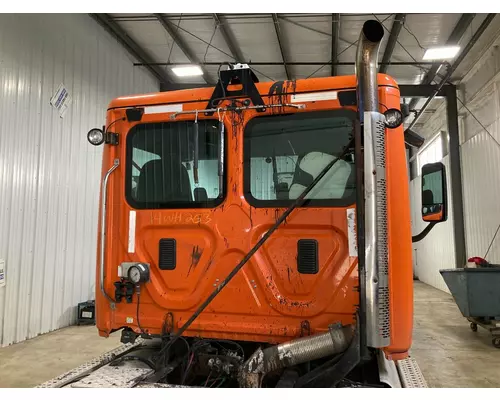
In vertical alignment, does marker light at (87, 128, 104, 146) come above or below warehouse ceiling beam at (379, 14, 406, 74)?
below

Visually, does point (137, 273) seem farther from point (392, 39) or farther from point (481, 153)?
point (481, 153)

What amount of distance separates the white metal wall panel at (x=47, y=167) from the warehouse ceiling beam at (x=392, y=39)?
5158mm

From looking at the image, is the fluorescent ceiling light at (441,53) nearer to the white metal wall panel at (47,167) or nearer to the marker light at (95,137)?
the white metal wall panel at (47,167)

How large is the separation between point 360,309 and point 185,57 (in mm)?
7235

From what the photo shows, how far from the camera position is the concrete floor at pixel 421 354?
4.00m

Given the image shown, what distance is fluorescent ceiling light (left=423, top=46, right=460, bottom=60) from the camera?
724 centimetres

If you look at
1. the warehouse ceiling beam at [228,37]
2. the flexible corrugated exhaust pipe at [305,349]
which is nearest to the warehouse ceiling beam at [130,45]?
the warehouse ceiling beam at [228,37]

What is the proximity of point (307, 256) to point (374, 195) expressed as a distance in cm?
53

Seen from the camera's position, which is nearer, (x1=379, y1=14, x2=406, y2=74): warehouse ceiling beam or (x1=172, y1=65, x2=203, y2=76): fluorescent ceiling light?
(x1=379, y1=14, x2=406, y2=74): warehouse ceiling beam

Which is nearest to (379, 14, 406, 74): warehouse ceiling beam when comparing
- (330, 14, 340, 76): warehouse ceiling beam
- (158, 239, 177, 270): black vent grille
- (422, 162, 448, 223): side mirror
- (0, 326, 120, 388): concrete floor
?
(330, 14, 340, 76): warehouse ceiling beam

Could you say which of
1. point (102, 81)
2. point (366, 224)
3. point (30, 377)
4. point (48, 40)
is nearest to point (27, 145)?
point (48, 40)

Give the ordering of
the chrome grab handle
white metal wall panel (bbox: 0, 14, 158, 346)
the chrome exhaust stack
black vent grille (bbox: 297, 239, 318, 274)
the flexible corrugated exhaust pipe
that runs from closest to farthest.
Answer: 1. the chrome exhaust stack
2. the flexible corrugated exhaust pipe
3. black vent grille (bbox: 297, 239, 318, 274)
4. the chrome grab handle
5. white metal wall panel (bbox: 0, 14, 158, 346)

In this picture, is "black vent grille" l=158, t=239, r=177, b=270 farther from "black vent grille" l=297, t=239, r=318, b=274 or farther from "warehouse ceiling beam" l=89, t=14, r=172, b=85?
"warehouse ceiling beam" l=89, t=14, r=172, b=85

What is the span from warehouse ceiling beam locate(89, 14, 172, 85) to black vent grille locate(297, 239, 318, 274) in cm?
634
